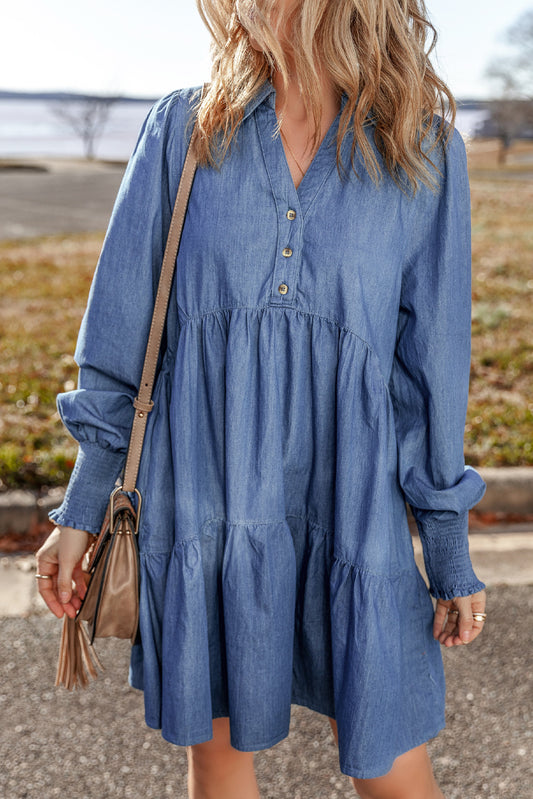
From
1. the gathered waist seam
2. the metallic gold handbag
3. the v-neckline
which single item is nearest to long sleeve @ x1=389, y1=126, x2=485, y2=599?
the gathered waist seam

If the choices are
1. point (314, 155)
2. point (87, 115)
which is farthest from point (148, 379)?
point (87, 115)

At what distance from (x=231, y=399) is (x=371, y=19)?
71 centimetres

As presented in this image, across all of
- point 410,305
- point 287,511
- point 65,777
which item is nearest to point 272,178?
point 410,305

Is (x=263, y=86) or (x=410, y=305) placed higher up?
(x=263, y=86)

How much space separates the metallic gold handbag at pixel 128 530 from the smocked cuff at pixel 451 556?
564mm

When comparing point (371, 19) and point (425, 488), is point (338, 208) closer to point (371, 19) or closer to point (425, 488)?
point (371, 19)

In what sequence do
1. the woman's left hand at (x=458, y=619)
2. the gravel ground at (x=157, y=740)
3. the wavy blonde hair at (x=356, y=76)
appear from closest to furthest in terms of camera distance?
the wavy blonde hair at (x=356, y=76) < the woman's left hand at (x=458, y=619) < the gravel ground at (x=157, y=740)

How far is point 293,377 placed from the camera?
139cm

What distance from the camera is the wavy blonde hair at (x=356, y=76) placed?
1.33 meters

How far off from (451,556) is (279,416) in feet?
1.40

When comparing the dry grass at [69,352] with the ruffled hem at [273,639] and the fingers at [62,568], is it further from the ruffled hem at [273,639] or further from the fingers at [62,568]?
the fingers at [62,568]

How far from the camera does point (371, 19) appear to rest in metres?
1.32

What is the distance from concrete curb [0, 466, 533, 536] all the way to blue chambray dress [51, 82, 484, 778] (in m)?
1.91

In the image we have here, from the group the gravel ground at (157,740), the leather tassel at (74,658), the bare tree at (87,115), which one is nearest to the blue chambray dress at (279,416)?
the leather tassel at (74,658)
